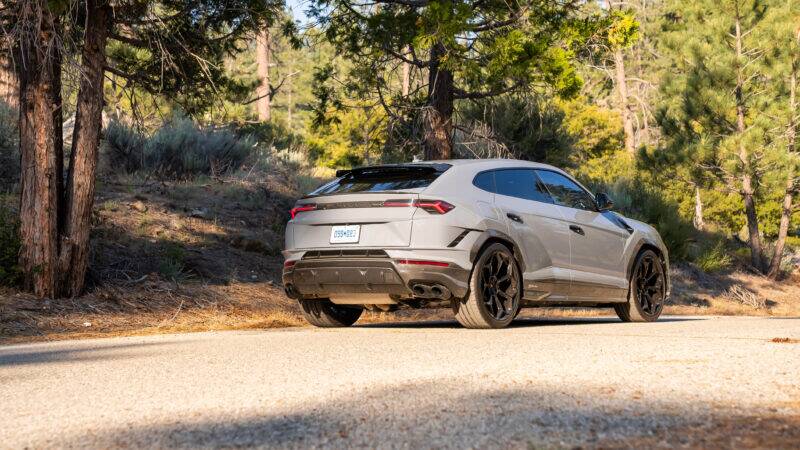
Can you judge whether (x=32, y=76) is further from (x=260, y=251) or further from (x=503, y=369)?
(x=503, y=369)

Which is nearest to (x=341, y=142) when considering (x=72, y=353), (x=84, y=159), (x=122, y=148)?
(x=122, y=148)

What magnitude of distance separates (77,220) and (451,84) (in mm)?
6930

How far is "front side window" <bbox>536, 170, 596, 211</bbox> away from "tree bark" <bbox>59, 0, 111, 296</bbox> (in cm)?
530

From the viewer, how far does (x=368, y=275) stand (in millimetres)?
9555

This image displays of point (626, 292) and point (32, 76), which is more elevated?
point (32, 76)

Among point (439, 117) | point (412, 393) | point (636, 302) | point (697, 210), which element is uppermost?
point (439, 117)

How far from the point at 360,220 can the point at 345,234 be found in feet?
0.70

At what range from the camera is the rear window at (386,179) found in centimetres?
A: 984

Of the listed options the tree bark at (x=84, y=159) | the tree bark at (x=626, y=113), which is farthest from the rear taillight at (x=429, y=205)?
the tree bark at (x=626, y=113)

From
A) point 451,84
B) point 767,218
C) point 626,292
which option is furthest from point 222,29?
point 767,218

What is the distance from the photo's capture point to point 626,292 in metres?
11.9

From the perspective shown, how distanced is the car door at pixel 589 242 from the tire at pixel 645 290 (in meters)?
0.22

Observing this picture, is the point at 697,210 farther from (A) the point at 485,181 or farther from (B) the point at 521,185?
(A) the point at 485,181

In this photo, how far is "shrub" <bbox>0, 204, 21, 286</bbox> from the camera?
1170cm
